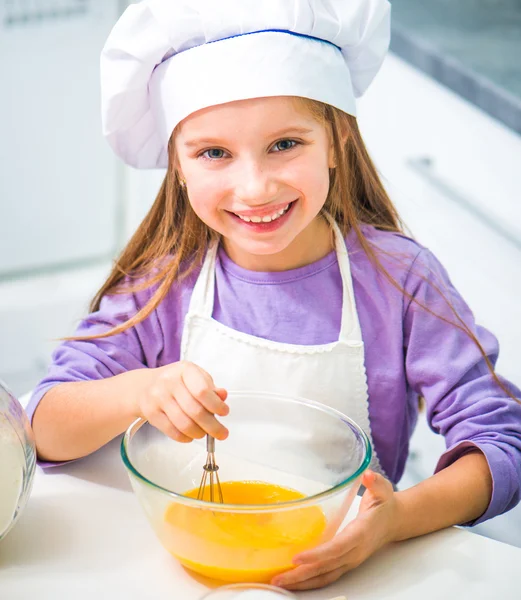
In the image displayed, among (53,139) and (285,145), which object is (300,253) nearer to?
(285,145)

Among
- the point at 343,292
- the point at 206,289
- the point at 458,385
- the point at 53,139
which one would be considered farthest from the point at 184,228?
the point at 53,139

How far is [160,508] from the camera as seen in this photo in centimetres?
70

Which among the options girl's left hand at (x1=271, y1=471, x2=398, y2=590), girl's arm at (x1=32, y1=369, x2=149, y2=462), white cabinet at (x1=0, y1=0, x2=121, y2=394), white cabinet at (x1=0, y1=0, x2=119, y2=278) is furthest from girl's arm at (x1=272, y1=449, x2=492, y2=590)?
white cabinet at (x1=0, y1=0, x2=119, y2=278)

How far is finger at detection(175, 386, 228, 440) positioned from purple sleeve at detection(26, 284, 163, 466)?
249 millimetres

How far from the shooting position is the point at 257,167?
34.6 inches

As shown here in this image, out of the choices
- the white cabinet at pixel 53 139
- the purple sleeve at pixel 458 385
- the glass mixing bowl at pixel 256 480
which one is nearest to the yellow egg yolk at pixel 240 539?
the glass mixing bowl at pixel 256 480

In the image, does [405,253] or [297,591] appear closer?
[297,591]

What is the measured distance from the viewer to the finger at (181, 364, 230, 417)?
736mm

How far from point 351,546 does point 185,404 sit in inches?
6.4

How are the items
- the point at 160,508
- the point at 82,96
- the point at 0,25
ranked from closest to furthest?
the point at 160,508
the point at 0,25
the point at 82,96

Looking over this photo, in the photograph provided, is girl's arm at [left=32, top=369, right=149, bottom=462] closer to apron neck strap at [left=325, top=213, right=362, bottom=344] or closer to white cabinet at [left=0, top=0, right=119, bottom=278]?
apron neck strap at [left=325, top=213, right=362, bottom=344]

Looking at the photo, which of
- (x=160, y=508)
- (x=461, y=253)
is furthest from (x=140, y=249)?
(x=461, y=253)

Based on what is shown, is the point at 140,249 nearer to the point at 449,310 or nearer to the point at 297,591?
the point at 449,310

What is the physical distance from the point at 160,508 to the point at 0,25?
1379 mm
